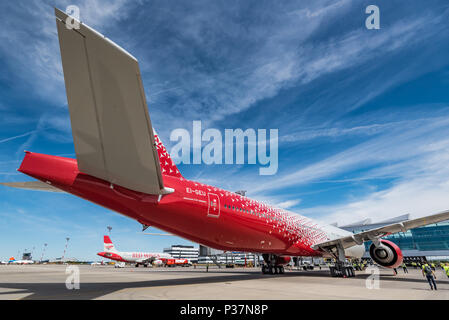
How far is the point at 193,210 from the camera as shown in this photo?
1057 cm

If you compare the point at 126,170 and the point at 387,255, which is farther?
the point at 387,255

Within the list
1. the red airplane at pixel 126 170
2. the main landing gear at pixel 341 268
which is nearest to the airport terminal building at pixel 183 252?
the main landing gear at pixel 341 268

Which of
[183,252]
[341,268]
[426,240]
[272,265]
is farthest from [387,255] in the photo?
[183,252]

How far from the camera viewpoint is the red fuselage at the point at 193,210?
792 centimetres

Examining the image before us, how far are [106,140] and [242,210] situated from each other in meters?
8.81

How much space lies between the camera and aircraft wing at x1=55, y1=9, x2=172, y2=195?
4820 mm

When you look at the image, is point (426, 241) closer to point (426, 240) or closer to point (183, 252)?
point (426, 240)

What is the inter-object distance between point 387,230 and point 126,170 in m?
16.1

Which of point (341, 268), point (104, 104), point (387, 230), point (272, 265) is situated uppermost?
point (104, 104)

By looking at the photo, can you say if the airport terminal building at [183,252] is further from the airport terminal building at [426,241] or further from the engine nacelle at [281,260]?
the engine nacelle at [281,260]

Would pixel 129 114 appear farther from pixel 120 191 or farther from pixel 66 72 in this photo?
pixel 120 191

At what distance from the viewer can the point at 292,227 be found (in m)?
17.8

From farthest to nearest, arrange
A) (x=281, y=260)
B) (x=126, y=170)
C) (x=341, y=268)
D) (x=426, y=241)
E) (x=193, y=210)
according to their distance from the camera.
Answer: (x=426, y=241), (x=281, y=260), (x=341, y=268), (x=193, y=210), (x=126, y=170)

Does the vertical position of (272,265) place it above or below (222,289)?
below
